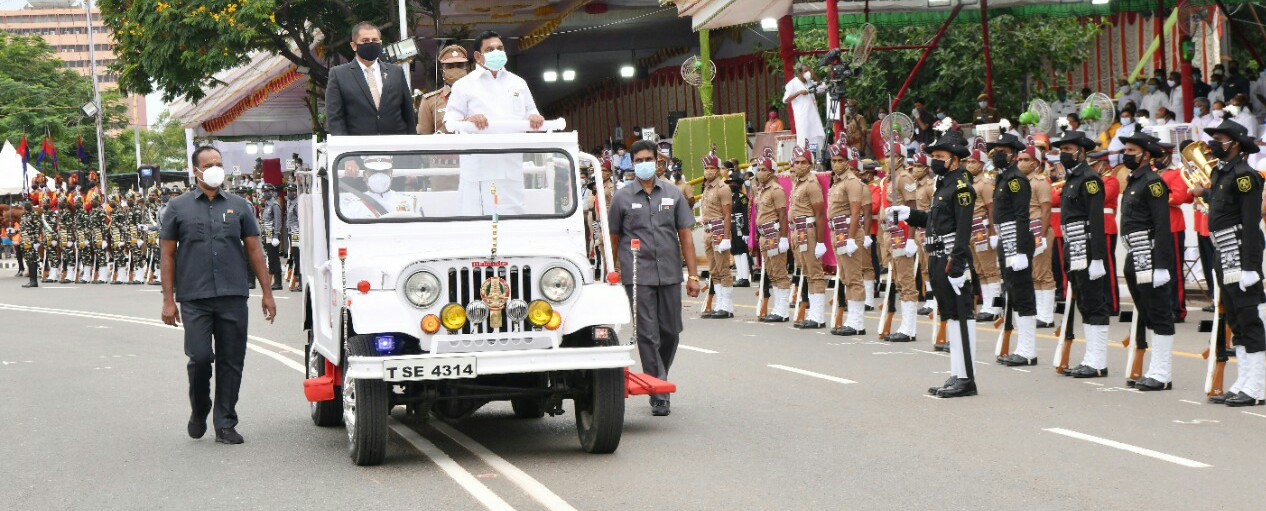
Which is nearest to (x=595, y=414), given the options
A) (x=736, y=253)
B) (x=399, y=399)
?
(x=399, y=399)

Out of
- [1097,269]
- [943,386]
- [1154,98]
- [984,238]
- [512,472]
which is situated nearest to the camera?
[512,472]

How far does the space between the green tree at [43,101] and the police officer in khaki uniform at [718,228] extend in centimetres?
6043

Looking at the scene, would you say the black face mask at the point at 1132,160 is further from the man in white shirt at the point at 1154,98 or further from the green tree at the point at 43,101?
the green tree at the point at 43,101

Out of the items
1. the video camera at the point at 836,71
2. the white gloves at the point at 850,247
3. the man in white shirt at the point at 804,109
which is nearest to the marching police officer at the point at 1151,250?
the white gloves at the point at 850,247

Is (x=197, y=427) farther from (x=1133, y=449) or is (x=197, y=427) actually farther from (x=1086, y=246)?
(x=1086, y=246)

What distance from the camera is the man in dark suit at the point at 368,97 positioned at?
11086mm

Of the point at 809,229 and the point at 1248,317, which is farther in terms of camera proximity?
the point at 809,229

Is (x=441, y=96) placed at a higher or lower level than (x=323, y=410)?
higher

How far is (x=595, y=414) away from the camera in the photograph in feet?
32.0

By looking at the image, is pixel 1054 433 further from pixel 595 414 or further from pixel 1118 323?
pixel 1118 323

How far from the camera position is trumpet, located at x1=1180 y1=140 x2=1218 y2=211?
17.1 meters

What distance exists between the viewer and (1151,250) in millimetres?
12555

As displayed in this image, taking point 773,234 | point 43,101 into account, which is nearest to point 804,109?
point 773,234

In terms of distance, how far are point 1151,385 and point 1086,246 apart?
1.35 metres
